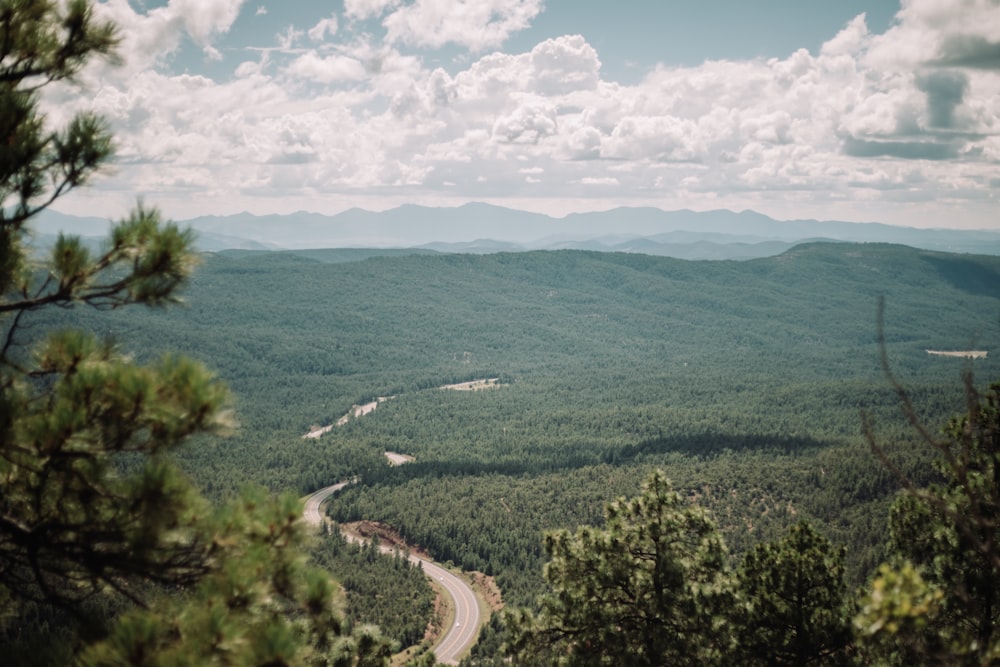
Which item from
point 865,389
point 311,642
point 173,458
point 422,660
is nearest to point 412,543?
point 422,660

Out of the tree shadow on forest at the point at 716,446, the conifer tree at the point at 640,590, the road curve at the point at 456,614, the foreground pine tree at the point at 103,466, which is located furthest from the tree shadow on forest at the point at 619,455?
the foreground pine tree at the point at 103,466

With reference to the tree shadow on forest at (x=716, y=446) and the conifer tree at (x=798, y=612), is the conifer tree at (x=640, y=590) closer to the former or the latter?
the conifer tree at (x=798, y=612)

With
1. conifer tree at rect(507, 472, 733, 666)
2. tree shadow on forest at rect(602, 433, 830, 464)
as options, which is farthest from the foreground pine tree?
tree shadow on forest at rect(602, 433, 830, 464)

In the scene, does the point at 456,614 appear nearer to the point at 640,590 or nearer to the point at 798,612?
the point at 640,590

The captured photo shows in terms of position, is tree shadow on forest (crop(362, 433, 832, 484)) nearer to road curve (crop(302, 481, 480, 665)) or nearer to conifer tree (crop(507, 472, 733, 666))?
road curve (crop(302, 481, 480, 665))

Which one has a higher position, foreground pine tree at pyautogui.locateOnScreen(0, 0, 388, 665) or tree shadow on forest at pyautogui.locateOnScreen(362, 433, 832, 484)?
foreground pine tree at pyautogui.locateOnScreen(0, 0, 388, 665)

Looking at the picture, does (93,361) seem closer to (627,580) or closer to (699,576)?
(627,580)
